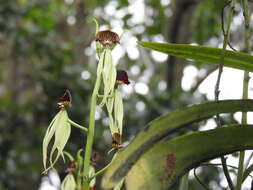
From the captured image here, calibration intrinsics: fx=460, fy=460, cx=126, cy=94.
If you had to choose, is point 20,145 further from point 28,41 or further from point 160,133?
point 160,133

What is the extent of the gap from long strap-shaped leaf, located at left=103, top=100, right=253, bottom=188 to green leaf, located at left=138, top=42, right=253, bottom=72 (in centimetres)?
8

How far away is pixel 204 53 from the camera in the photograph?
22.6 inches

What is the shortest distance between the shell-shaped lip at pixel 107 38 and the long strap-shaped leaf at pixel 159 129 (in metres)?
0.17

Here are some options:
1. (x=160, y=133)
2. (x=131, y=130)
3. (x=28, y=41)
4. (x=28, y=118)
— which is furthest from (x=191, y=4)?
(x=160, y=133)

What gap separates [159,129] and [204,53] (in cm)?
17

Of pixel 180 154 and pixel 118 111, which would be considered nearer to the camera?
pixel 180 154

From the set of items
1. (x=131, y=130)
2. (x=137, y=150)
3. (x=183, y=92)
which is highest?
(x=137, y=150)

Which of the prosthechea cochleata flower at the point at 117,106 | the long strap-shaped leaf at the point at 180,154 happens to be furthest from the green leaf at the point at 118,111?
the long strap-shaped leaf at the point at 180,154

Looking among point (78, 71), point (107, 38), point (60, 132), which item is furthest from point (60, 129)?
point (78, 71)

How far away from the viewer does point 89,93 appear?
2.06 meters

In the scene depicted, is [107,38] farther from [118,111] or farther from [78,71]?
[78,71]

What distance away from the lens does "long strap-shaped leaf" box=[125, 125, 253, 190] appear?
46cm

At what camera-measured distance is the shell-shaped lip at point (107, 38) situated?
58cm

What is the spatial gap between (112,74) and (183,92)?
4.00ft
